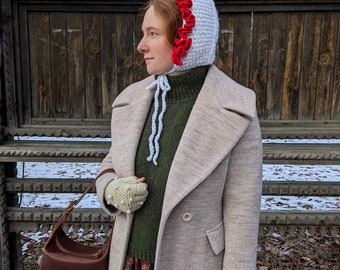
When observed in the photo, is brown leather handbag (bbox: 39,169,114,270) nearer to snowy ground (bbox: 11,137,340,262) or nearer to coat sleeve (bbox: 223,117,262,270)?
coat sleeve (bbox: 223,117,262,270)

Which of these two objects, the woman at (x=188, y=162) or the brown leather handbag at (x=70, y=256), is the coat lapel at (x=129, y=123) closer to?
the woman at (x=188, y=162)

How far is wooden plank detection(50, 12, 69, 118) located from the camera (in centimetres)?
285

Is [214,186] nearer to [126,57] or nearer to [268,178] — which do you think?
[126,57]

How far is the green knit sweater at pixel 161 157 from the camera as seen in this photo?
1670mm

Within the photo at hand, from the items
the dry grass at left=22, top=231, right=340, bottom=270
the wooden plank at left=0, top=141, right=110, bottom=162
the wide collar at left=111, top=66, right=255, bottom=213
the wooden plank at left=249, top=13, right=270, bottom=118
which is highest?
the wooden plank at left=249, top=13, right=270, bottom=118

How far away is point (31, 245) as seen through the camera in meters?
4.38

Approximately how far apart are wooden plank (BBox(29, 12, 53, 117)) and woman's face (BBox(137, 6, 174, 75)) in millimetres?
1468

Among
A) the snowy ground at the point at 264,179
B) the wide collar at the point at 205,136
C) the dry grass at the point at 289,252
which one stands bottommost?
the dry grass at the point at 289,252

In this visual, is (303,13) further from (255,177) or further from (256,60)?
(255,177)

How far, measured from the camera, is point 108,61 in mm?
2896

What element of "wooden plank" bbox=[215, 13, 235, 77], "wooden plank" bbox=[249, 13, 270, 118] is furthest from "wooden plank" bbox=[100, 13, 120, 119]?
"wooden plank" bbox=[249, 13, 270, 118]

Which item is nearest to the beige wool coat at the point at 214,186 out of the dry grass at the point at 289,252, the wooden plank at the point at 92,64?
the wooden plank at the point at 92,64

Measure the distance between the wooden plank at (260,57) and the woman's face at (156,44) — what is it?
139cm

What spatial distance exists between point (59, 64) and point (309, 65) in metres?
1.75
